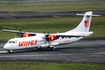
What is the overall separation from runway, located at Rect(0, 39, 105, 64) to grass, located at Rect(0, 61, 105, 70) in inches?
71.8

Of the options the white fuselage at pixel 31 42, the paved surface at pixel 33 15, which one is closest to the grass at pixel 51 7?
the paved surface at pixel 33 15

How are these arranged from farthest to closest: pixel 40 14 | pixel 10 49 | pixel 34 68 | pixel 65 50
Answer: pixel 40 14, pixel 65 50, pixel 10 49, pixel 34 68

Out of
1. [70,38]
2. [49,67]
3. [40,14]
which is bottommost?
[49,67]

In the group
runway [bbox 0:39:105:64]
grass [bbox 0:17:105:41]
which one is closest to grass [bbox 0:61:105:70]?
runway [bbox 0:39:105:64]

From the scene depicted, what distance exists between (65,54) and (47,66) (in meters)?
7.15

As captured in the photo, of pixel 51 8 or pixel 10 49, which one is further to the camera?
pixel 51 8

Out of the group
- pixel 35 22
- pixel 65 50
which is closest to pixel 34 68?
pixel 65 50

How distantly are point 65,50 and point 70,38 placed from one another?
8.86 feet

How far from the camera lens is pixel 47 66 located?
28.9 meters

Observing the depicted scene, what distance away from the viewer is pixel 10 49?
3538cm

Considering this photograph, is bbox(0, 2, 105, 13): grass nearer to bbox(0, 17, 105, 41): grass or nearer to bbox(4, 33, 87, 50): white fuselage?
bbox(0, 17, 105, 41): grass

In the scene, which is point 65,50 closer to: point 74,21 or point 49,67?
point 49,67

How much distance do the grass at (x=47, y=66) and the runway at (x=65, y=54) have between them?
1.82 m

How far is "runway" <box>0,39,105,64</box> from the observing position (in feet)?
106
